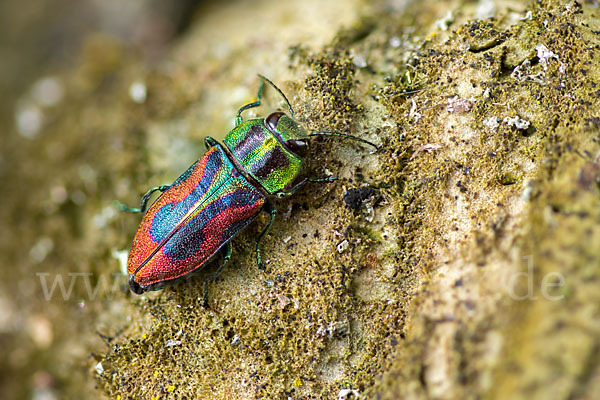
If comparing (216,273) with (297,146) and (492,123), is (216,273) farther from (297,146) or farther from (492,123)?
(492,123)

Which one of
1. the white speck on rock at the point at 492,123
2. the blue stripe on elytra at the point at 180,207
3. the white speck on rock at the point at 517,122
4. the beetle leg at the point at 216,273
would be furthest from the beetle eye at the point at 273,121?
the white speck on rock at the point at 517,122

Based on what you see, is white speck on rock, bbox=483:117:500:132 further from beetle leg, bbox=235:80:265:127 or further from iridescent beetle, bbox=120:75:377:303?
beetle leg, bbox=235:80:265:127

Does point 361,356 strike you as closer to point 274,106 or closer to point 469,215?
point 469,215

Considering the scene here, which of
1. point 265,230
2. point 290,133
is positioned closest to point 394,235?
point 265,230

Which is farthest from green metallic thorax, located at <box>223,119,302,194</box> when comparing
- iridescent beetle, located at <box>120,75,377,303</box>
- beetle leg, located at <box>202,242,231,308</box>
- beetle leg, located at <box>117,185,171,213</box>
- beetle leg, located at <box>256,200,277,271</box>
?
beetle leg, located at <box>117,185,171,213</box>

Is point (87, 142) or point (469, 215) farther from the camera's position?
point (87, 142)

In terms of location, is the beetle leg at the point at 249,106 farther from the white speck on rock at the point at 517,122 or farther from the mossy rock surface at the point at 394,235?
the white speck on rock at the point at 517,122

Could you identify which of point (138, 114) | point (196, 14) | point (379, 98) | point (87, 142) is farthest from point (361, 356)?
point (196, 14)
